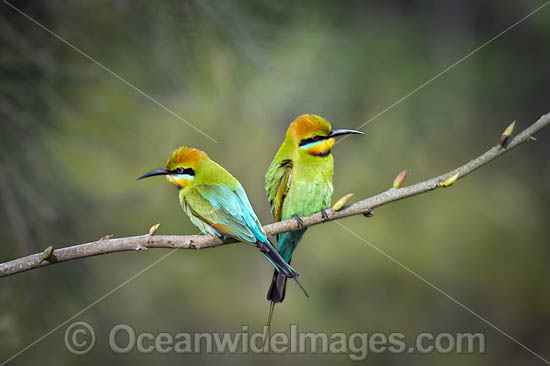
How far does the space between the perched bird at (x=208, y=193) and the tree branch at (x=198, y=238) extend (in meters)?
0.08

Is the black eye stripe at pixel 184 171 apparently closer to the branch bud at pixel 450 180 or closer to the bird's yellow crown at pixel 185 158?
the bird's yellow crown at pixel 185 158

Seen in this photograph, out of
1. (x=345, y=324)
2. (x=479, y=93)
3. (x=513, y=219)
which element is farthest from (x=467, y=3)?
(x=345, y=324)

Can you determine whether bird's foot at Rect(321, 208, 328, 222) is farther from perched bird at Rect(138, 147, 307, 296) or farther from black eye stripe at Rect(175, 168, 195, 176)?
black eye stripe at Rect(175, 168, 195, 176)

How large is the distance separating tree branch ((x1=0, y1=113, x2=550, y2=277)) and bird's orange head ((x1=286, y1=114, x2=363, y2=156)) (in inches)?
10.0

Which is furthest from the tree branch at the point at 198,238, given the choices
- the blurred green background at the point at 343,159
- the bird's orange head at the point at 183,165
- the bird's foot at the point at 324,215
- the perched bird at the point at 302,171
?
the blurred green background at the point at 343,159

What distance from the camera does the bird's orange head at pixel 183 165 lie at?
3.96ft

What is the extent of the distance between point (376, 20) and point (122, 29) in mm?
3166

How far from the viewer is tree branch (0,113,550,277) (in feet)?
3.29

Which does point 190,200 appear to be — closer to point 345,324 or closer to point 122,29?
point 122,29

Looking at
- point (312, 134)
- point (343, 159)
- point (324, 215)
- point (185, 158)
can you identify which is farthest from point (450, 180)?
point (343, 159)

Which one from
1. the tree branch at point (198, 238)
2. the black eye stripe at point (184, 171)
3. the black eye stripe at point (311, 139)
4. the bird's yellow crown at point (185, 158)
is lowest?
the tree branch at point (198, 238)

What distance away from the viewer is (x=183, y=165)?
1214 mm

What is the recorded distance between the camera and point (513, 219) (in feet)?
18.7

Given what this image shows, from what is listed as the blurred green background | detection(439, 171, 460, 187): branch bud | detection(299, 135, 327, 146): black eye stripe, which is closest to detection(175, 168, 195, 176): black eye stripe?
detection(299, 135, 327, 146): black eye stripe
